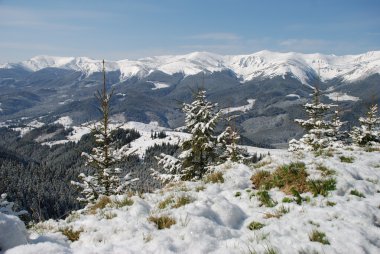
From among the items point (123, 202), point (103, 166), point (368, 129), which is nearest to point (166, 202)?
point (123, 202)

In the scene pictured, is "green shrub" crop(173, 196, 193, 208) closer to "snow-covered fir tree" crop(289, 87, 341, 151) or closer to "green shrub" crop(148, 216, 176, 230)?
"green shrub" crop(148, 216, 176, 230)

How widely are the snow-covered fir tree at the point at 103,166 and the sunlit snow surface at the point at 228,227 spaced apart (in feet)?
49.6

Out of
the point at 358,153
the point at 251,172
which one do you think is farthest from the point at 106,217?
the point at 358,153

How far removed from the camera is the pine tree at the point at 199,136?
3103 cm

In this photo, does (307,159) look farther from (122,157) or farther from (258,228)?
(122,157)

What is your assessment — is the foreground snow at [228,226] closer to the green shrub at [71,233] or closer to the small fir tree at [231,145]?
the green shrub at [71,233]

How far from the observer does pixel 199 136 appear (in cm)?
3152

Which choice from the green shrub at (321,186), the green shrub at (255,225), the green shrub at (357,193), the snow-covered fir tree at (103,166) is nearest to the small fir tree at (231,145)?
the snow-covered fir tree at (103,166)

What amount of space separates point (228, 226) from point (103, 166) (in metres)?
20.9

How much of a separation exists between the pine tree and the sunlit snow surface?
1977 cm

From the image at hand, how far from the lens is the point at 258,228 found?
26.4 feet

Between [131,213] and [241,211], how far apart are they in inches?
109

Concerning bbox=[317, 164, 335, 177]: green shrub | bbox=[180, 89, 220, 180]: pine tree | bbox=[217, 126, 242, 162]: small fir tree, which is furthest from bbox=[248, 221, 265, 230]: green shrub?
bbox=[180, 89, 220, 180]: pine tree

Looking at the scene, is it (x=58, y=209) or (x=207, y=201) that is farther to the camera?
(x=58, y=209)
